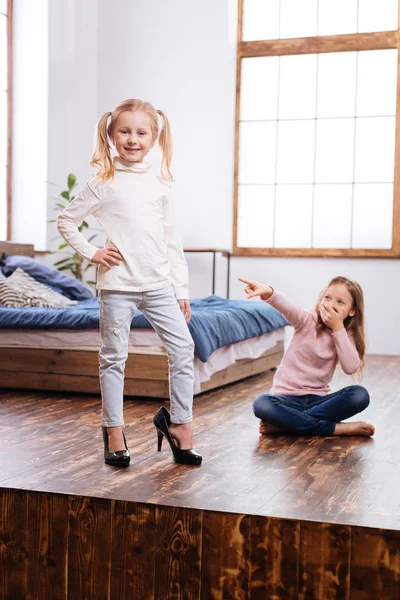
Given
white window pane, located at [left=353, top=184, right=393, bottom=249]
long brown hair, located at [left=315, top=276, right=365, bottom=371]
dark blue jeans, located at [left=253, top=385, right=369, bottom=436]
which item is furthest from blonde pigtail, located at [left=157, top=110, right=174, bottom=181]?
white window pane, located at [left=353, top=184, right=393, bottom=249]

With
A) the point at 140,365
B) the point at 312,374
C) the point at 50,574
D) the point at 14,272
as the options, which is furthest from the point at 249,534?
the point at 14,272

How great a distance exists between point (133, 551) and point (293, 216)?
5.05m

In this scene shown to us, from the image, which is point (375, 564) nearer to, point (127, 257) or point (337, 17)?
point (127, 257)

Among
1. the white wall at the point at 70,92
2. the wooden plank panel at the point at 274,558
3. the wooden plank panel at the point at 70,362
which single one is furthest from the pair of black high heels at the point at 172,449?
the white wall at the point at 70,92

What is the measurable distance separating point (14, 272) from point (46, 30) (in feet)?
7.85

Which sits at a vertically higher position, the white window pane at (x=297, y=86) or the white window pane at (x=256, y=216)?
the white window pane at (x=297, y=86)

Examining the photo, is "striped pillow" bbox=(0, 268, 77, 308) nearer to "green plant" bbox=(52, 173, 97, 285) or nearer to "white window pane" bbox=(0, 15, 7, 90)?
"green plant" bbox=(52, 173, 97, 285)

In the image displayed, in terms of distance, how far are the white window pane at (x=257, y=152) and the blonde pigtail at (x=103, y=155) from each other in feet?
14.7

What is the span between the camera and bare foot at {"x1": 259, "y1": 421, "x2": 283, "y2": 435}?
2.94 metres

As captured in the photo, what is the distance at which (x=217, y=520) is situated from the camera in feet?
6.19

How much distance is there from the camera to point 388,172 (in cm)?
646

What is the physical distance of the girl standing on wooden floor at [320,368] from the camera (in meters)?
2.90

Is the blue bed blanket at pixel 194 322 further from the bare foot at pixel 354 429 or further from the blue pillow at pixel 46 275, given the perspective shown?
the bare foot at pixel 354 429

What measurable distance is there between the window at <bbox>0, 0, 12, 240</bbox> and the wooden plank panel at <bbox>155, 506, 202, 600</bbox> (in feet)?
14.9
